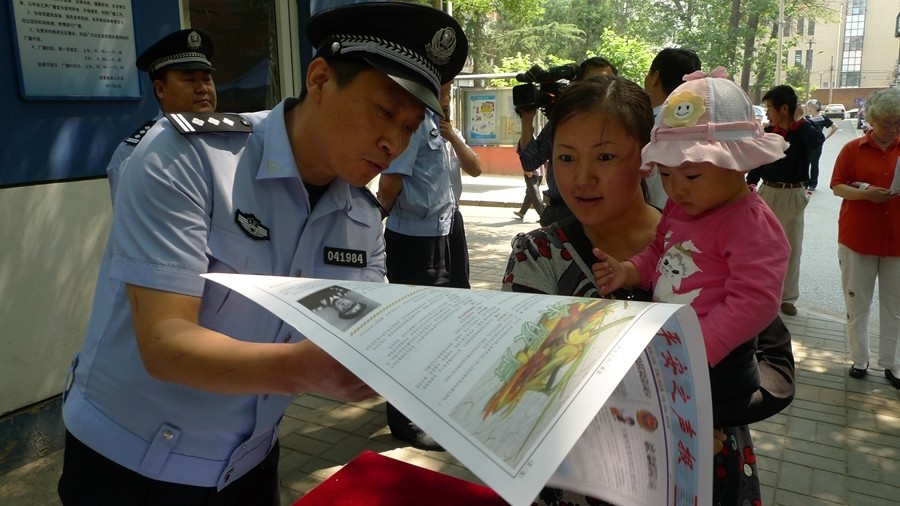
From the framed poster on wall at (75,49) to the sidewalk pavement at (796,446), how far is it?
176cm

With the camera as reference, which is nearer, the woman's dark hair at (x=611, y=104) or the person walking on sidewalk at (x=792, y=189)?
the woman's dark hair at (x=611, y=104)

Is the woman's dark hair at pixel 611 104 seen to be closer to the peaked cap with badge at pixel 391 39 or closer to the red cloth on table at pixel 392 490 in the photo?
the peaked cap with badge at pixel 391 39

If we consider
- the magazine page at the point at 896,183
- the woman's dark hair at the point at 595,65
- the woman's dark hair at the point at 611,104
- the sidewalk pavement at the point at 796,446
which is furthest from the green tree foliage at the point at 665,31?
the woman's dark hair at the point at 611,104

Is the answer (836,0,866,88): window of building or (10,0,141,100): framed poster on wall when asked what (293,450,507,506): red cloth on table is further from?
(836,0,866,88): window of building

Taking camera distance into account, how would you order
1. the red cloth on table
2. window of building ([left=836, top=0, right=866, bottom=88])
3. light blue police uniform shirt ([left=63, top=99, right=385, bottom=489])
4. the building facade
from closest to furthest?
1. light blue police uniform shirt ([left=63, top=99, right=385, bottom=489])
2. the red cloth on table
3. the building facade
4. window of building ([left=836, top=0, right=866, bottom=88])

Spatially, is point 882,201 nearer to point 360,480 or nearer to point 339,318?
point 360,480

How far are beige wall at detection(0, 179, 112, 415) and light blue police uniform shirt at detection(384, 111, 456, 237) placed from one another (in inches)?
58.9

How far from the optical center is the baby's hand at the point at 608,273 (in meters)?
1.34

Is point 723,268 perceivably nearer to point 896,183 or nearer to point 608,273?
point 608,273

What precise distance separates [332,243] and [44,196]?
2337 millimetres

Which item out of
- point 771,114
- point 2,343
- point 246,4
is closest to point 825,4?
point 771,114

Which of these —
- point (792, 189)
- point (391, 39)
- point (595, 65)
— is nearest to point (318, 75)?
point (391, 39)

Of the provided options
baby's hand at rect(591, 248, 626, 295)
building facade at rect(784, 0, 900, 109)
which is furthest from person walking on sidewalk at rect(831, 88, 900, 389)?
building facade at rect(784, 0, 900, 109)

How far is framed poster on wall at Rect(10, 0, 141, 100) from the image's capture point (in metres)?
2.93
